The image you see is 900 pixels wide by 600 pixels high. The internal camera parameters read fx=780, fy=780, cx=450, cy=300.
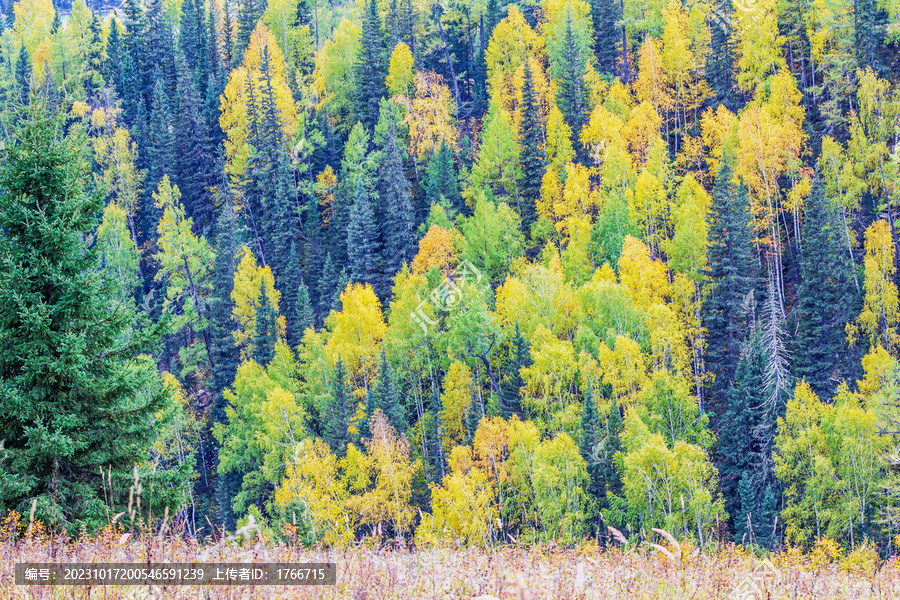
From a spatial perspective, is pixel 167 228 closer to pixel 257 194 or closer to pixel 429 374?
pixel 257 194

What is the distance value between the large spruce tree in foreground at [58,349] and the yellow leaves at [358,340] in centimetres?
4226

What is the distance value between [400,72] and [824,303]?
48610 mm

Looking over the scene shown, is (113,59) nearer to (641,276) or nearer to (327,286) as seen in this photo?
(327,286)

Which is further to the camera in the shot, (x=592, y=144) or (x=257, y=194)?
(x=257, y=194)

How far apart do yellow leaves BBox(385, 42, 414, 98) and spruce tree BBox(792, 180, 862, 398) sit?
42767 millimetres

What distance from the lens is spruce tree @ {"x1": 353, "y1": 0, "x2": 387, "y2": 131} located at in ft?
260

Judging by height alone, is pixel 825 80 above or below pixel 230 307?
above

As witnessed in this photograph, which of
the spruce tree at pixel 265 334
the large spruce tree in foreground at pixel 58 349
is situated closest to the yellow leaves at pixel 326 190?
the spruce tree at pixel 265 334

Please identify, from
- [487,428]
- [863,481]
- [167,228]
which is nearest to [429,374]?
[487,428]

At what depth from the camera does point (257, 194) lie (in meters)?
79.0

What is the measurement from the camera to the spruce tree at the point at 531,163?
64688 millimetres

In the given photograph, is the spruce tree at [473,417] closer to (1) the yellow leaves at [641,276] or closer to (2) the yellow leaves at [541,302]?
(2) the yellow leaves at [541,302]

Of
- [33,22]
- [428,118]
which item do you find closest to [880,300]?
[428,118]

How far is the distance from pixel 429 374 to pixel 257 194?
113ft
